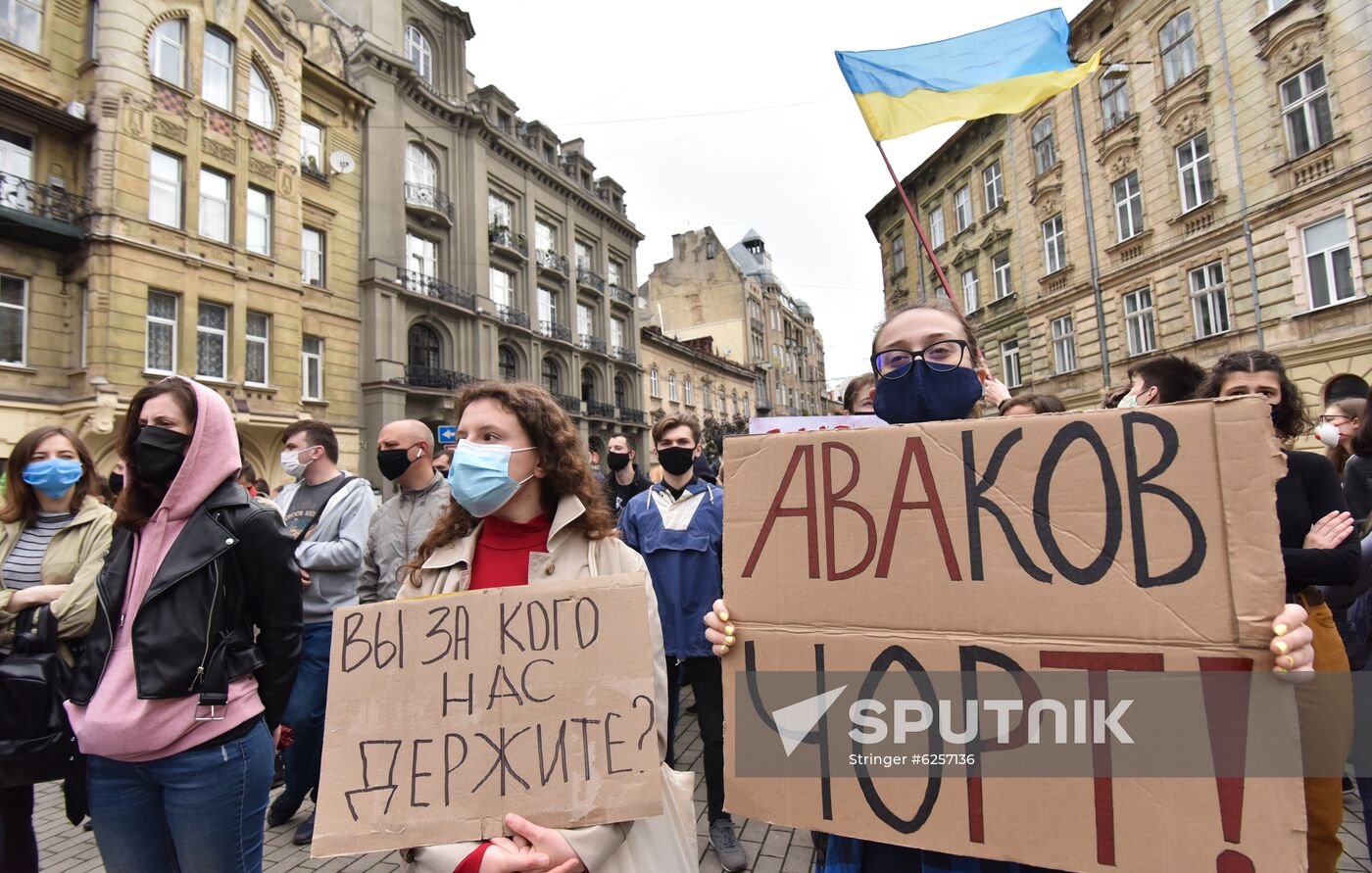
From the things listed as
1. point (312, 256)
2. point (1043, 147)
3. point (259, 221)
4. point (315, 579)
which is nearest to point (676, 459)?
point (315, 579)

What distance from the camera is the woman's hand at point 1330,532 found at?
2.12m

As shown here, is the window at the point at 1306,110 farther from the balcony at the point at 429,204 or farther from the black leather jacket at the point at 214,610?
the balcony at the point at 429,204

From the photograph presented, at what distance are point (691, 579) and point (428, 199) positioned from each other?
71.7 feet

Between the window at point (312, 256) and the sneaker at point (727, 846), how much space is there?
18412 millimetres

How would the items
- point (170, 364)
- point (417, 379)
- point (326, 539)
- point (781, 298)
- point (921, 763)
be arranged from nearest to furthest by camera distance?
point (921, 763), point (326, 539), point (170, 364), point (417, 379), point (781, 298)

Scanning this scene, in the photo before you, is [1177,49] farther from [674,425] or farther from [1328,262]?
[674,425]

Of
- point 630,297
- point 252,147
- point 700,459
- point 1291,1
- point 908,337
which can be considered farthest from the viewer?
point 630,297

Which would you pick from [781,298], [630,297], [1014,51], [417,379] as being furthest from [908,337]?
[781,298]

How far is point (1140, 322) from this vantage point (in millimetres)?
17094

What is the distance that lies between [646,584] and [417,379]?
66.1 feet

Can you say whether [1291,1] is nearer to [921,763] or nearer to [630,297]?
[921,763]

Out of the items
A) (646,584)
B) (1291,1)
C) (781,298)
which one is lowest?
(646,584)

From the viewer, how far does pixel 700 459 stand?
4.37 meters

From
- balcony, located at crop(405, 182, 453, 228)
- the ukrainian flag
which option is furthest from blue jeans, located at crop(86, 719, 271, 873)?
balcony, located at crop(405, 182, 453, 228)
